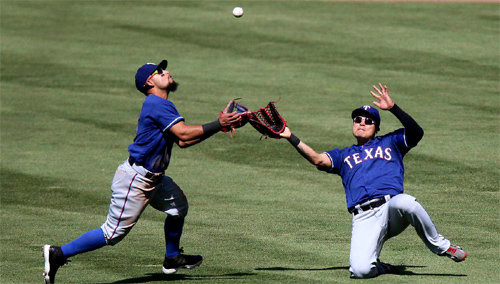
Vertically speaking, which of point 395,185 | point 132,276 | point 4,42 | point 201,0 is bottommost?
point 132,276

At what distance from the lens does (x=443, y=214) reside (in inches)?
389

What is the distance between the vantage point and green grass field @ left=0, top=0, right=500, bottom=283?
27.7 feet

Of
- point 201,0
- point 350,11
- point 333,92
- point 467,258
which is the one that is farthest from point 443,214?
point 201,0

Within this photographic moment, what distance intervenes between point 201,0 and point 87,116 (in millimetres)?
9480

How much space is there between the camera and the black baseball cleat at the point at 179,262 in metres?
7.55

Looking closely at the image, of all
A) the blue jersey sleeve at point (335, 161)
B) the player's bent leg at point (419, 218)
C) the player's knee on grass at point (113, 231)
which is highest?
the blue jersey sleeve at point (335, 161)

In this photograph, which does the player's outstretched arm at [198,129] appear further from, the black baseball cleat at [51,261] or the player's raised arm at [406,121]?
the black baseball cleat at [51,261]

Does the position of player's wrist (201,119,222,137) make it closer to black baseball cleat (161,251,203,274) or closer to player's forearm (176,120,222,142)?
player's forearm (176,120,222,142)

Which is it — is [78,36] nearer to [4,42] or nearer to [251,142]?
[4,42]

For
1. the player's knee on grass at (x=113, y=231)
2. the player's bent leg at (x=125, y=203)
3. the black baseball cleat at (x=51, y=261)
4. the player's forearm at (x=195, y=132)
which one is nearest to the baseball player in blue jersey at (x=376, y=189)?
the player's forearm at (x=195, y=132)

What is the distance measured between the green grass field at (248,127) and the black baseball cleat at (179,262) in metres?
0.11

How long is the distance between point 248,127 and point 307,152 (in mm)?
7490

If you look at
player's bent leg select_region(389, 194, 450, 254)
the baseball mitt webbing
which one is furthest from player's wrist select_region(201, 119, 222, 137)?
player's bent leg select_region(389, 194, 450, 254)

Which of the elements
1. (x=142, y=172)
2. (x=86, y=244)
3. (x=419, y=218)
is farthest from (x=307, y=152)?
(x=86, y=244)
